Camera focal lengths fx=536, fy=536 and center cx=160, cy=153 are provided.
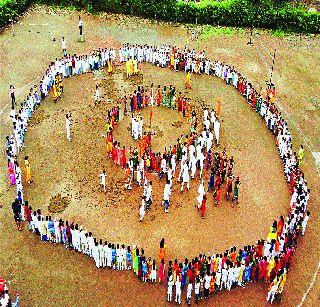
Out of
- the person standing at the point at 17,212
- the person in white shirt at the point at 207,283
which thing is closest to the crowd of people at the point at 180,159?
the person standing at the point at 17,212

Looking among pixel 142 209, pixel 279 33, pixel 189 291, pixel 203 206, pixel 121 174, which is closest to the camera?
pixel 189 291

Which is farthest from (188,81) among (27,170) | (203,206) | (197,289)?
(197,289)

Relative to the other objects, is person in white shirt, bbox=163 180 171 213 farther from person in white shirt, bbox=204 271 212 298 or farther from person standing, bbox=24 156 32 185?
person standing, bbox=24 156 32 185

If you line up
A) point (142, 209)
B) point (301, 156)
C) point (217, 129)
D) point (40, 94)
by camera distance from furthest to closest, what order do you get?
point (40, 94)
point (217, 129)
point (301, 156)
point (142, 209)

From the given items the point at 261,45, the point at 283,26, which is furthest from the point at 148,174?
the point at 283,26

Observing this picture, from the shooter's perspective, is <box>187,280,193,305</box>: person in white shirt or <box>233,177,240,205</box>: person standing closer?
<box>187,280,193,305</box>: person in white shirt

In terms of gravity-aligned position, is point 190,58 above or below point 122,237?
above

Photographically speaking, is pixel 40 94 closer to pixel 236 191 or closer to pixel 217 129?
pixel 217 129

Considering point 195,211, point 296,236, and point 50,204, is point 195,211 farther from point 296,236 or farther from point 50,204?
point 50,204

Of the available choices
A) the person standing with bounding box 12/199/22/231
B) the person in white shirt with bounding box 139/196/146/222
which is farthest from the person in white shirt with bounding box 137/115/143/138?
the person standing with bounding box 12/199/22/231
